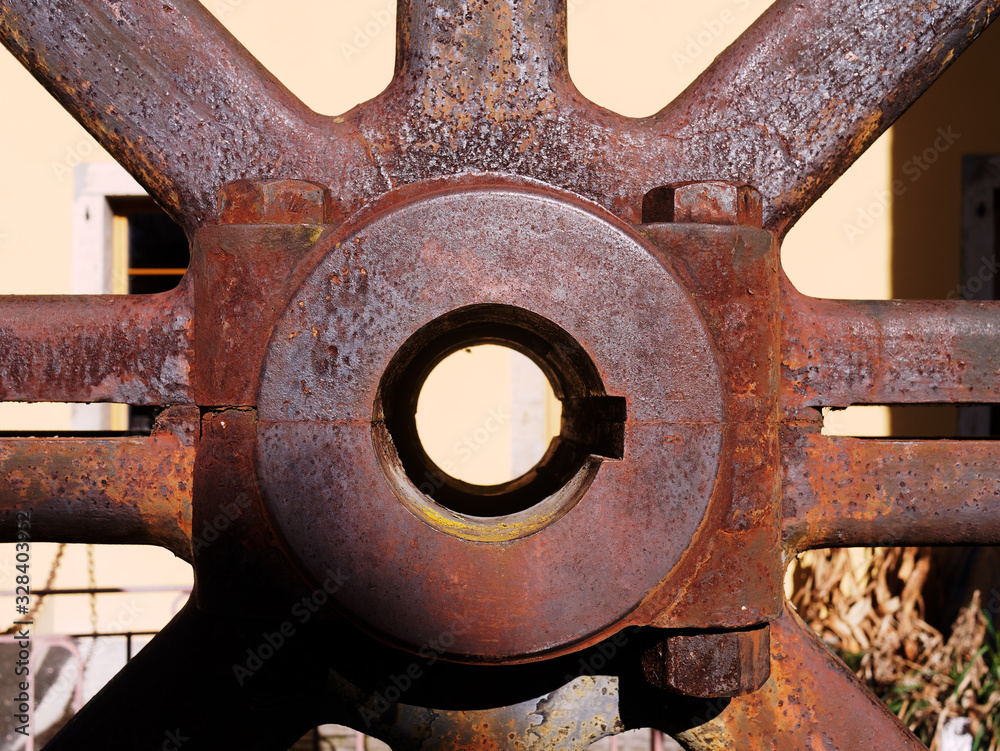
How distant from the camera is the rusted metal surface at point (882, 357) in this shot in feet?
2.90

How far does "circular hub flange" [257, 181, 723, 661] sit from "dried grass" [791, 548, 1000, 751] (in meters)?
3.34

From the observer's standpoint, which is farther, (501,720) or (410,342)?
(501,720)

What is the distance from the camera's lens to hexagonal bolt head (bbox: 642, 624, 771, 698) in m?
0.82

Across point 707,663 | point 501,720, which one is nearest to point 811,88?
point 707,663

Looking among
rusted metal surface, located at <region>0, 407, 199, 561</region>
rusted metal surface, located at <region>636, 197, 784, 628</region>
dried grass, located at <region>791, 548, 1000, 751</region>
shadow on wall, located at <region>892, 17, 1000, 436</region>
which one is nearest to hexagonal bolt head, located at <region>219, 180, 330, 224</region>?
rusted metal surface, located at <region>0, 407, 199, 561</region>

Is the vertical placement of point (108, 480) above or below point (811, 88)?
below

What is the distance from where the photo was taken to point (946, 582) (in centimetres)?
414

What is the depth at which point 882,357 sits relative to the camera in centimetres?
88

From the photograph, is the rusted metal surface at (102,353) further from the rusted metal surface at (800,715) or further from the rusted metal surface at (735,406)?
the rusted metal surface at (800,715)

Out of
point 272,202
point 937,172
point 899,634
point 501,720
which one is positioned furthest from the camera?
point 937,172

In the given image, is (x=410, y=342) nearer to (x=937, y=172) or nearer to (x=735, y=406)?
(x=735, y=406)

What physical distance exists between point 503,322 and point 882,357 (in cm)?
46

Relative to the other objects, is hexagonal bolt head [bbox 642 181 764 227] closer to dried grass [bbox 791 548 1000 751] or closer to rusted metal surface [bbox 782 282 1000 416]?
rusted metal surface [bbox 782 282 1000 416]

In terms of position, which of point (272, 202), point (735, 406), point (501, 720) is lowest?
point (501, 720)
